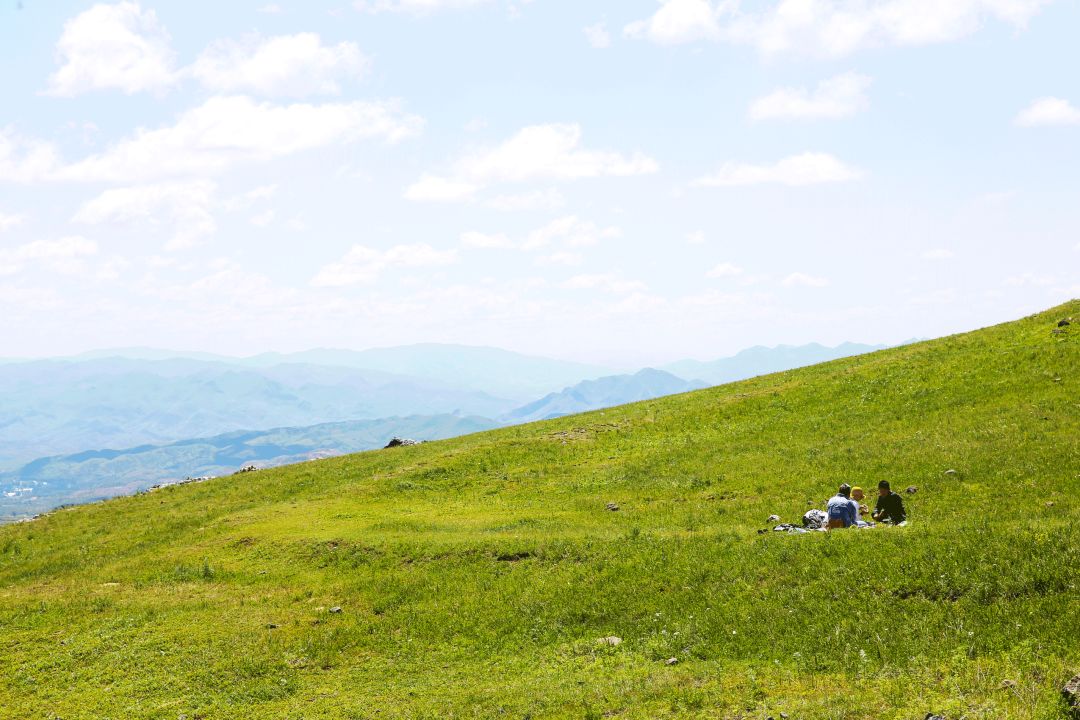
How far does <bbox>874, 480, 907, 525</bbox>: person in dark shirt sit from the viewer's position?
83.8 feet

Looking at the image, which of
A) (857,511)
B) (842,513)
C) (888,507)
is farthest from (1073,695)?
(888,507)

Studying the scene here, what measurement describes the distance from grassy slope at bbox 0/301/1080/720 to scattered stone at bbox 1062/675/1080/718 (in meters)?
0.24

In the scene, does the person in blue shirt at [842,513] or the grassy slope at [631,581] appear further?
the person in blue shirt at [842,513]

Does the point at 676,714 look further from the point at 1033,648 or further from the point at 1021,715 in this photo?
the point at 1033,648

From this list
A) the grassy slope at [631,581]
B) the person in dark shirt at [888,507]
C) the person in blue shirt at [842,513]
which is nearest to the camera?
the grassy slope at [631,581]

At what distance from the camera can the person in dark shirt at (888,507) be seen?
1006 inches

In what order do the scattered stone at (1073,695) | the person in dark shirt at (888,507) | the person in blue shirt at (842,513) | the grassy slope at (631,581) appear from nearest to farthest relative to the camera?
the scattered stone at (1073,695) → the grassy slope at (631,581) → the person in blue shirt at (842,513) → the person in dark shirt at (888,507)

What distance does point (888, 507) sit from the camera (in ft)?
84.5

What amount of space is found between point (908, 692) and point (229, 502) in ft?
155

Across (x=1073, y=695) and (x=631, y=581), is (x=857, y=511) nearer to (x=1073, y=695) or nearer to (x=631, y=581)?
(x=631, y=581)

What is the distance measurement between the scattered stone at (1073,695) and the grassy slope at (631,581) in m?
0.24

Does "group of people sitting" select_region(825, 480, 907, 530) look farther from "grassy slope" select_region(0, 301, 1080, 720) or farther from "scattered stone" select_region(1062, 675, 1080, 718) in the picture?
"scattered stone" select_region(1062, 675, 1080, 718)

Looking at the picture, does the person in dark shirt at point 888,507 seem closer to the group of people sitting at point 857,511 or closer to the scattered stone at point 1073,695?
the group of people sitting at point 857,511

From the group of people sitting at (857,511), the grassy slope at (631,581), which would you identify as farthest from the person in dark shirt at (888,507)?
the grassy slope at (631,581)
